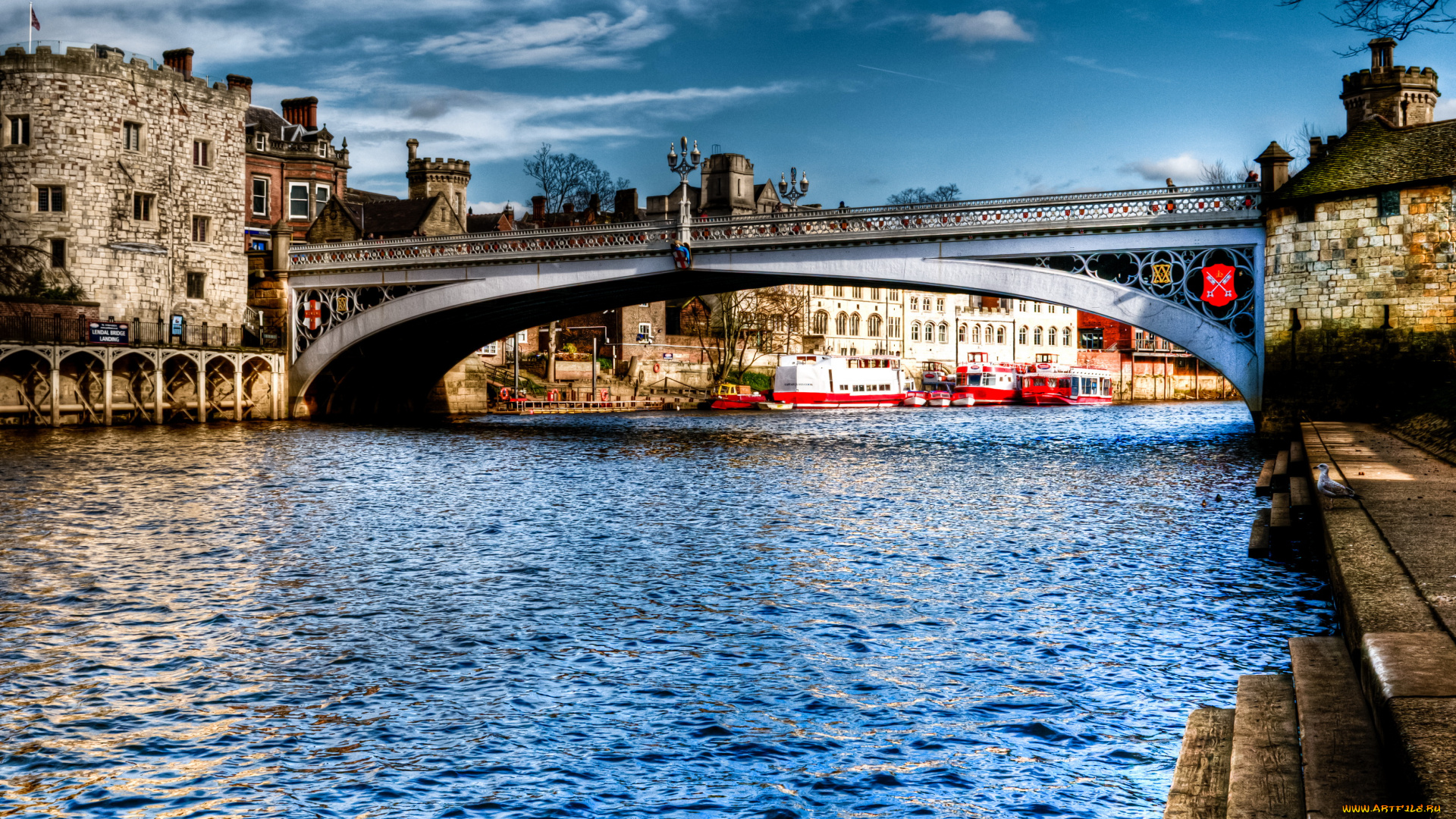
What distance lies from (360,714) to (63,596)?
5.76 meters

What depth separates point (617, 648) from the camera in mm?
10664

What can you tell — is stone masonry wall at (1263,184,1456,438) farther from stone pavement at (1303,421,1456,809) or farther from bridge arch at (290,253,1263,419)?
stone pavement at (1303,421,1456,809)

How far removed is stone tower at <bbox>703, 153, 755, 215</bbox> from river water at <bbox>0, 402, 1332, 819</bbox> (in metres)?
87.4

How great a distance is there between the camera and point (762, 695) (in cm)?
911

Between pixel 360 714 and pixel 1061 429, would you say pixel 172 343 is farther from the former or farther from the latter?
pixel 360 714

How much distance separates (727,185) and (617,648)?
3988 inches

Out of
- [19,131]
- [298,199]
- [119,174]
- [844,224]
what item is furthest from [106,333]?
[844,224]

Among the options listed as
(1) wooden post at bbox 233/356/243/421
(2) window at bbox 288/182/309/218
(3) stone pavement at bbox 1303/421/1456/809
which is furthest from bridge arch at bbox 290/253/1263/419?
(3) stone pavement at bbox 1303/421/1456/809

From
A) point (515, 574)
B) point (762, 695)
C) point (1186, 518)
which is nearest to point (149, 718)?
point (762, 695)

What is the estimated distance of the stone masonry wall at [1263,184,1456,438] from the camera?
3067cm

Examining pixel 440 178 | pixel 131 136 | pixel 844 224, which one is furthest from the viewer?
pixel 440 178

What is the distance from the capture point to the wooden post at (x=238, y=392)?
166 feet

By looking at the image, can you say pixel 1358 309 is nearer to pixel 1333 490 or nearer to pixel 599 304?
pixel 1333 490

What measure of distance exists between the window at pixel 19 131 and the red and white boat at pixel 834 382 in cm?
4232
